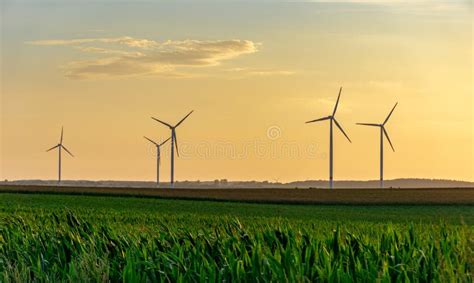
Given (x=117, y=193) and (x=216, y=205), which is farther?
(x=117, y=193)

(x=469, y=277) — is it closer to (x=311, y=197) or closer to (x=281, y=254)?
(x=281, y=254)

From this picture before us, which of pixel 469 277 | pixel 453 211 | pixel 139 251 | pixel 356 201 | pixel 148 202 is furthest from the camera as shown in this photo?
pixel 356 201

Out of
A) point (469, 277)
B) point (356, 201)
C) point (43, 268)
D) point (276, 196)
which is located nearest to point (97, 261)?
point (43, 268)

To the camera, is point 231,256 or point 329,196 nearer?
point 231,256

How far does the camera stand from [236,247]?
13.4 m

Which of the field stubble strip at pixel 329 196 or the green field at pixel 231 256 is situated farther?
the field stubble strip at pixel 329 196

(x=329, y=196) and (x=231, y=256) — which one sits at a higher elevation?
(x=231, y=256)

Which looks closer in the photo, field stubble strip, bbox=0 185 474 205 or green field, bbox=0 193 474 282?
green field, bbox=0 193 474 282

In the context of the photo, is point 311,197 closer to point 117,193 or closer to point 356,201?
point 356,201

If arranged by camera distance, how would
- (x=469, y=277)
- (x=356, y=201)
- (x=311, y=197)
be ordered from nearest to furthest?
1. (x=469, y=277)
2. (x=356, y=201)
3. (x=311, y=197)

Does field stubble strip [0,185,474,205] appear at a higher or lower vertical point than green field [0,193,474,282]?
lower

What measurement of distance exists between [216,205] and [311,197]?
56.6 ft

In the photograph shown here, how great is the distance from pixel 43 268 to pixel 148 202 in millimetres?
51399

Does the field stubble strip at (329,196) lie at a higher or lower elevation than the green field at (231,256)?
lower
